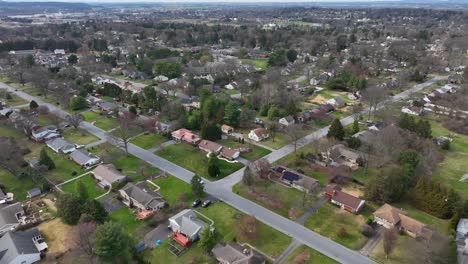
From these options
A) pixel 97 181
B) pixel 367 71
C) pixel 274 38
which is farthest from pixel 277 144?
pixel 274 38

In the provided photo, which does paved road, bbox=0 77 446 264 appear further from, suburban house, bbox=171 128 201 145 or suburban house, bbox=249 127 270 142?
suburban house, bbox=171 128 201 145

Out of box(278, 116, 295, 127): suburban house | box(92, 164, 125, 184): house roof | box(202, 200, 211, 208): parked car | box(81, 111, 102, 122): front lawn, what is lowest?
box(81, 111, 102, 122): front lawn

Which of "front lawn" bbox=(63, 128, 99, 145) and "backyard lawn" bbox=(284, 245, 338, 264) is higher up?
"backyard lawn" bbox=(284, 245, 338, 264)

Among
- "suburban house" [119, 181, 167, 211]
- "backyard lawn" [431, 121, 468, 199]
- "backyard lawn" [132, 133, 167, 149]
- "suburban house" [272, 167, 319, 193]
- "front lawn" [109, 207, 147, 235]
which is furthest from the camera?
"backyard lawn" [132, 133, 167, 149]

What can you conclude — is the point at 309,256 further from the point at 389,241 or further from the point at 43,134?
the point at 43,134

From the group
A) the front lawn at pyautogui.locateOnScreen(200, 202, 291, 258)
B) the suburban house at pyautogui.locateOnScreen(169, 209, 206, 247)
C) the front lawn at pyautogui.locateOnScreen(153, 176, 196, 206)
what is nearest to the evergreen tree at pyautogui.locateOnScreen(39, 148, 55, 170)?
the front lawn at pyautogui.locateOnScreen(153, 176, 196, 206)

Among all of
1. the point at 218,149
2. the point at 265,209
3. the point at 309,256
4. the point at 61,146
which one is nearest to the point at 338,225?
the point at 309,256

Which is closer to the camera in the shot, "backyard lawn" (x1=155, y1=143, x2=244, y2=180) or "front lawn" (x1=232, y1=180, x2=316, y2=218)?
"front lawn" (x1=232, y1=180, x2=316, y2=218)
